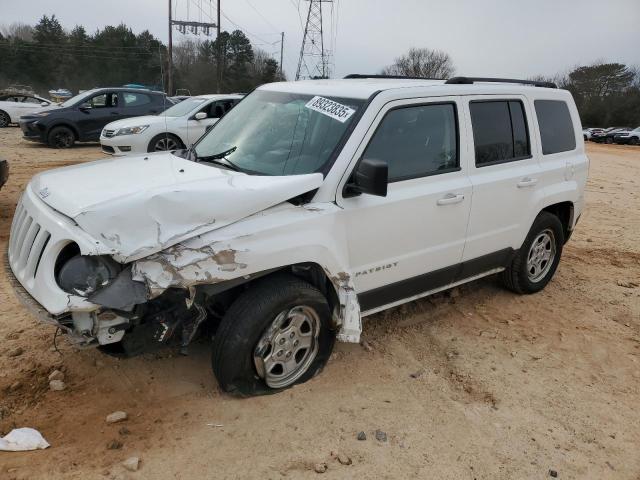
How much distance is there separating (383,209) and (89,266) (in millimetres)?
1821

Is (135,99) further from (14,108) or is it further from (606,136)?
(606,136)

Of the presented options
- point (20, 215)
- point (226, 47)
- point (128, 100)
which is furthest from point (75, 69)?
point (20, 215)

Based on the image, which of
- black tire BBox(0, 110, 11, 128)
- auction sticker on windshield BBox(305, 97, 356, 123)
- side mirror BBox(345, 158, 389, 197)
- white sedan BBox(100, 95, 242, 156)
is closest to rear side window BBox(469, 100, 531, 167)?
auction sticker on windshield BBox(305, 97, 356, 123)

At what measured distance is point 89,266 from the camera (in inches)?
106

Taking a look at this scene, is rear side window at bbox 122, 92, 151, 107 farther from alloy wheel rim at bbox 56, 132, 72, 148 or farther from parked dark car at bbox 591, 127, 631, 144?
parked dark car at bbox 591, 127, 631, 144

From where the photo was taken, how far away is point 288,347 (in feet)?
10.8

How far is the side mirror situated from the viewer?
3.03m

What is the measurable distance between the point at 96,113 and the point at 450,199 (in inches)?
509

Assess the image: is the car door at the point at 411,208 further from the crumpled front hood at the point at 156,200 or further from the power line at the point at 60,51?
the power line at the point at 60,51

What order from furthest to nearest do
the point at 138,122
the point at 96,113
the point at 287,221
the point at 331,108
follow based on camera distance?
the point at 96,113 → the point at 138,122 → the point at 331,108 → the point at 287,221

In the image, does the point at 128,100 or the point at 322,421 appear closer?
the point at 322,421

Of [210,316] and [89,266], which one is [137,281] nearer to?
[89,266]

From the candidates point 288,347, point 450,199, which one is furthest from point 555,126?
point 288,347

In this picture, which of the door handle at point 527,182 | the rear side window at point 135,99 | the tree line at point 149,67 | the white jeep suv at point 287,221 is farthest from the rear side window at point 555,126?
the tree line at point 149,67
